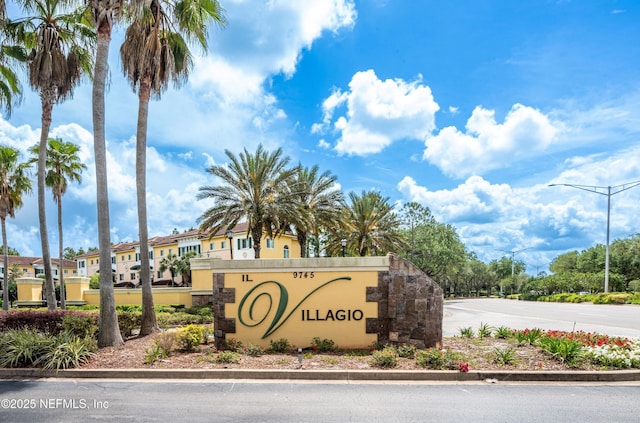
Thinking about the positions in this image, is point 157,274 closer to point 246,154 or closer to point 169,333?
point 246,154

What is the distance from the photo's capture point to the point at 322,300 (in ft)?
37.3

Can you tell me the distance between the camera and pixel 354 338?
11211mm

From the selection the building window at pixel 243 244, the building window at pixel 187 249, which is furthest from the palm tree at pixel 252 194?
the building window at pixel 187 249

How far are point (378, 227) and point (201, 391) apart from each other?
96.6 feet

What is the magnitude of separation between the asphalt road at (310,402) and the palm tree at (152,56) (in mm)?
6499

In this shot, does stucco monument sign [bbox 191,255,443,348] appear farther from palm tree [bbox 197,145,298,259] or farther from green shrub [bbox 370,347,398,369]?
palm tree [bbox 197,145,298,259]

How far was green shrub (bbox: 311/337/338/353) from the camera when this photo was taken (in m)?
11.0

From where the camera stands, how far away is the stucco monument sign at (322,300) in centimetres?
1104

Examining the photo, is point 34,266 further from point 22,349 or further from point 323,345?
point 323,345

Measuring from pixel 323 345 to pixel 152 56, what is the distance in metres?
11.2

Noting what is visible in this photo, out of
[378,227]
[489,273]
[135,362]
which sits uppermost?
[378,227]

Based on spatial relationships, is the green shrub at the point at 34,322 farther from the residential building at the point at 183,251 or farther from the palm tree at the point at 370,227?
the residential building at the point at 183,251

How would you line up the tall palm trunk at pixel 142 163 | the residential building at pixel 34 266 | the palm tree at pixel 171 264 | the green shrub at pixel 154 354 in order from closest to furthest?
1. the green shrub at pixel 154 354
2. the tall palm trunk at pixel 142 163
3. the palm tree at pixel 171 264
4. the residential building at pixel 34 266

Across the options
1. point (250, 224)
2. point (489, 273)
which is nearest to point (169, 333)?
point (250, 224)
